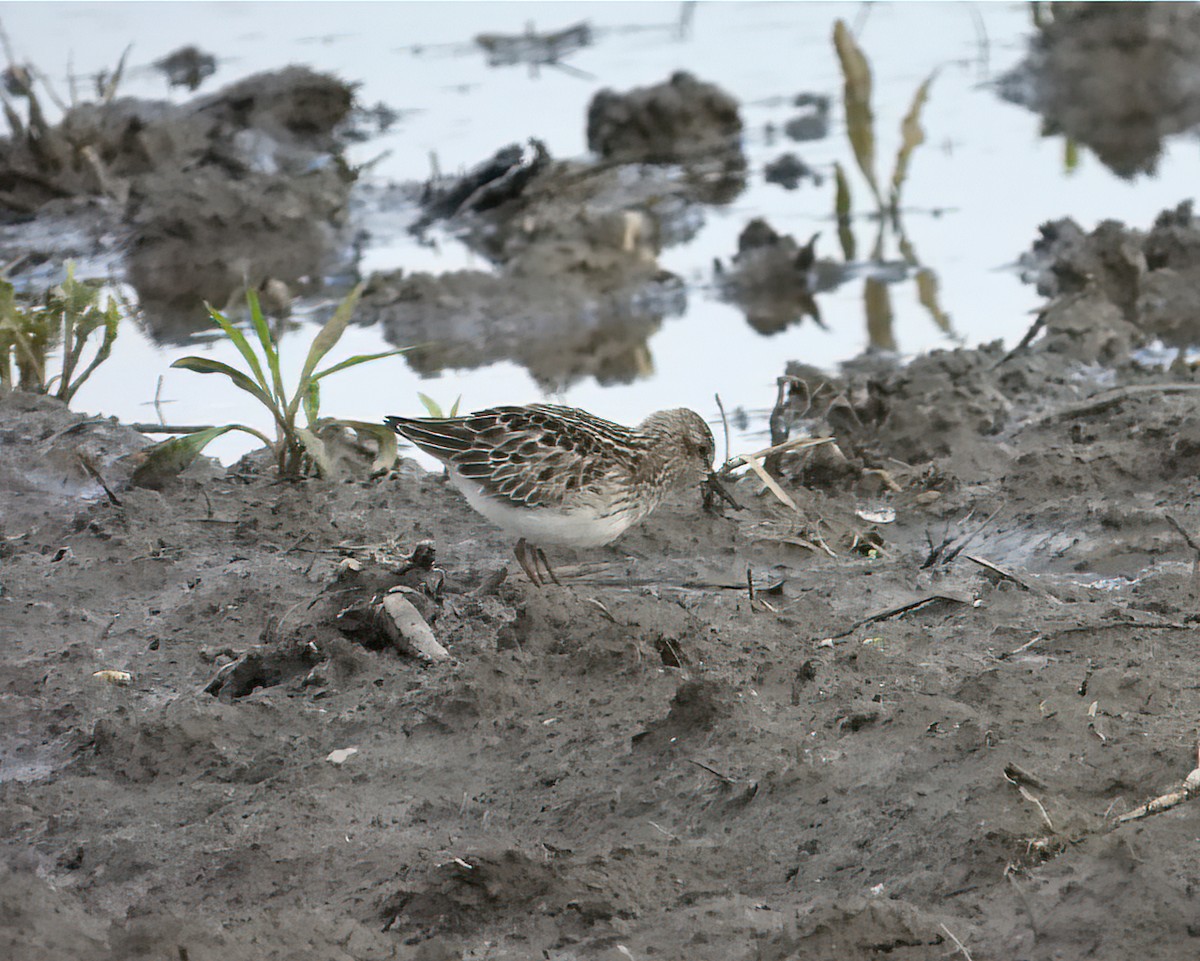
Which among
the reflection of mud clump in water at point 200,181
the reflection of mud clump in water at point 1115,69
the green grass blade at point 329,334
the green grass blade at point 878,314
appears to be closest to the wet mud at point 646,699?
the green grass blade at point 329,334

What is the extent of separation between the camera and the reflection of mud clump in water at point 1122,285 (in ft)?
29.3

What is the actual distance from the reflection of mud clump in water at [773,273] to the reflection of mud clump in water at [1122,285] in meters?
1.53

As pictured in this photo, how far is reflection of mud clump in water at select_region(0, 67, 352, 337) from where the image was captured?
11914 mm

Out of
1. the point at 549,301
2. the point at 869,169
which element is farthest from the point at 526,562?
the point at 869,169

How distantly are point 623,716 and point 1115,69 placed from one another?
1384 cm

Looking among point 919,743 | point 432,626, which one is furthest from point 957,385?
point 919,743

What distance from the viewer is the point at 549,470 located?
18.7 ft

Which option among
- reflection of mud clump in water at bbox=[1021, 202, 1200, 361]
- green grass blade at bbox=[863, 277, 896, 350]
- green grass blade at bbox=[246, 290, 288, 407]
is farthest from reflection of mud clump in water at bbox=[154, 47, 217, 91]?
green grass blade at bbox=[246, 290, 288, 407]

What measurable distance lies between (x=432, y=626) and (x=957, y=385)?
370 cm

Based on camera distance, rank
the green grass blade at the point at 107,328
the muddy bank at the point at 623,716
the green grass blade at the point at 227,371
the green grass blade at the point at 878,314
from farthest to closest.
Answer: the green grass blade at the point at 878,314
the green grass blade at the point at 107,328
the green grass blade at the point at 227,371
the muddy bank at the point at 623,716

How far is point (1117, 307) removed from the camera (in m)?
9.51

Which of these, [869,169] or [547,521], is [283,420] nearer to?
[547,521]

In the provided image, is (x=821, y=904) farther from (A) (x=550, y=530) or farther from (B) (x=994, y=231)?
(B) (x=994, y=231)

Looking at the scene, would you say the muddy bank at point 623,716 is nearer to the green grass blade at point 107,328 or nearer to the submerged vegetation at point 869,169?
the green grass blade at point 107,328
